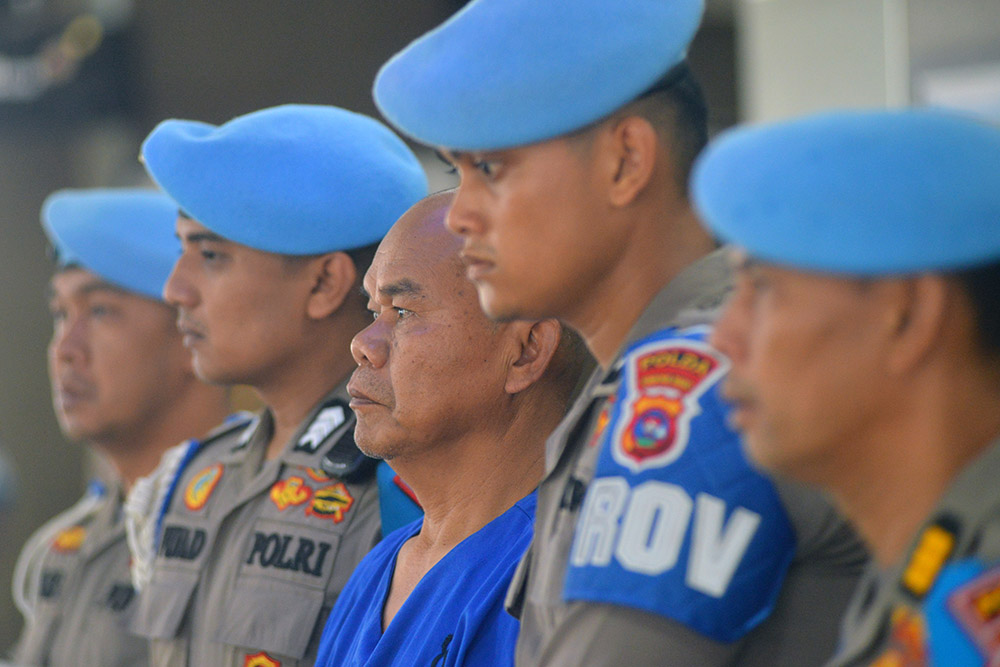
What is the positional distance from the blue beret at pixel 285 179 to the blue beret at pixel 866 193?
4.00ft

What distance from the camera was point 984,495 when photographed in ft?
2.93

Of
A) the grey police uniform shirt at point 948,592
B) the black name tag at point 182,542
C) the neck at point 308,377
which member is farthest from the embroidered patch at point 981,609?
the black name tag at point 182,542

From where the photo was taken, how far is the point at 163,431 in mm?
2871

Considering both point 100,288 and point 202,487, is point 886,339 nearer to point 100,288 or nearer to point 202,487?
point 202,487

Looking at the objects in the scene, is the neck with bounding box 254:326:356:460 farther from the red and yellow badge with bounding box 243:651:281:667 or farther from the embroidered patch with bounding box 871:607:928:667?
the embroidered patch with bounding box 871:607:928:667

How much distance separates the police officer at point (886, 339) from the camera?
89 centimetres

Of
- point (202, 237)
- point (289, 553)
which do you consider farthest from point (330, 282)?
point (289, 553)

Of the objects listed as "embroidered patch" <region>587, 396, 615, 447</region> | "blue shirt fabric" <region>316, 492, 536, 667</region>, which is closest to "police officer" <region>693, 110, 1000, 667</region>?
"embroidered patch" <region>587, 396, 615, 447</region>

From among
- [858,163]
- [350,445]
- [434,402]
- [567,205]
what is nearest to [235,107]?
[350,445]

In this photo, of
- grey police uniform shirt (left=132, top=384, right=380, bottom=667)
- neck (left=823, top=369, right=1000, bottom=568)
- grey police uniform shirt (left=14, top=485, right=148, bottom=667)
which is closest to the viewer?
neck (left=823, top=369, right=1000, bottom=568)

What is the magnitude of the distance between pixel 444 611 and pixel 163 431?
1443 mm

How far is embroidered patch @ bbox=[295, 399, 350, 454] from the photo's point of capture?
2.11 meters

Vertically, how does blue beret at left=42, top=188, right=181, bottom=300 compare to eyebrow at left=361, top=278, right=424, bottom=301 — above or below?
below

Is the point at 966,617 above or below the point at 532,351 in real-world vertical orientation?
above
